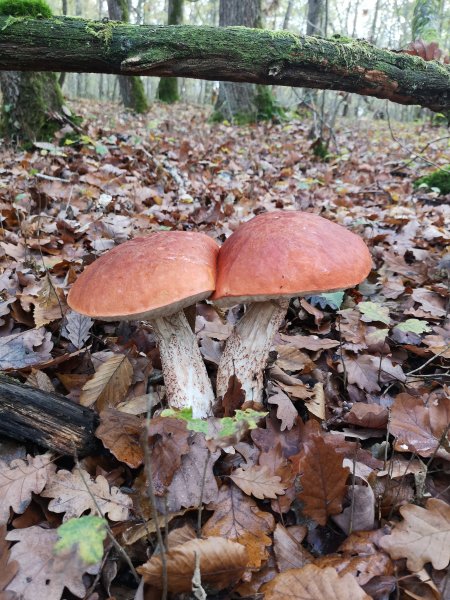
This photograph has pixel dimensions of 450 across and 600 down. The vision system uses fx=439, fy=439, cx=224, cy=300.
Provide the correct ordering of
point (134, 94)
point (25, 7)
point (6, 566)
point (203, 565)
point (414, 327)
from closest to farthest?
point (203, 565), point (6, 566), point (414, 327), point (25, 7), point (134, 94)

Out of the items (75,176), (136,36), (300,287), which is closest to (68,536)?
(300,287)

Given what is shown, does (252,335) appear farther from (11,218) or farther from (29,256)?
(11,218)

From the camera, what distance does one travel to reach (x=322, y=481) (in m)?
1.78

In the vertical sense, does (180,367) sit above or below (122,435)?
above

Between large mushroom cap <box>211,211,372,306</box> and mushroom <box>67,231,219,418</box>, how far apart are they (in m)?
0.12

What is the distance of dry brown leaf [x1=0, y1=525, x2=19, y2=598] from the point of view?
158 centimetres

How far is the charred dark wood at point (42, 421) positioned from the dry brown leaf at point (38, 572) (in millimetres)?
381

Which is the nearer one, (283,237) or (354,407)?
(283,237)

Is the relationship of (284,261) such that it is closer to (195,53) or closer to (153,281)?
(153,281)

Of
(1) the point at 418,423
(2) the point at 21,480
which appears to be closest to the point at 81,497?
(2) the point at 21,480

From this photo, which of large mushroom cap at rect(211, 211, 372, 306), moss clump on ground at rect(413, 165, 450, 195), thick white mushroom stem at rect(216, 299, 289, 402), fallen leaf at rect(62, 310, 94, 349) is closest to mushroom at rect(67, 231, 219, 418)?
large mushroom cap at rect(211, 211, 372, 306)

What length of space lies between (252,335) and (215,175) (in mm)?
5342

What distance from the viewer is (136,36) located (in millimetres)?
2990

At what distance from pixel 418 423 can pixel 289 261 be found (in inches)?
43.1
